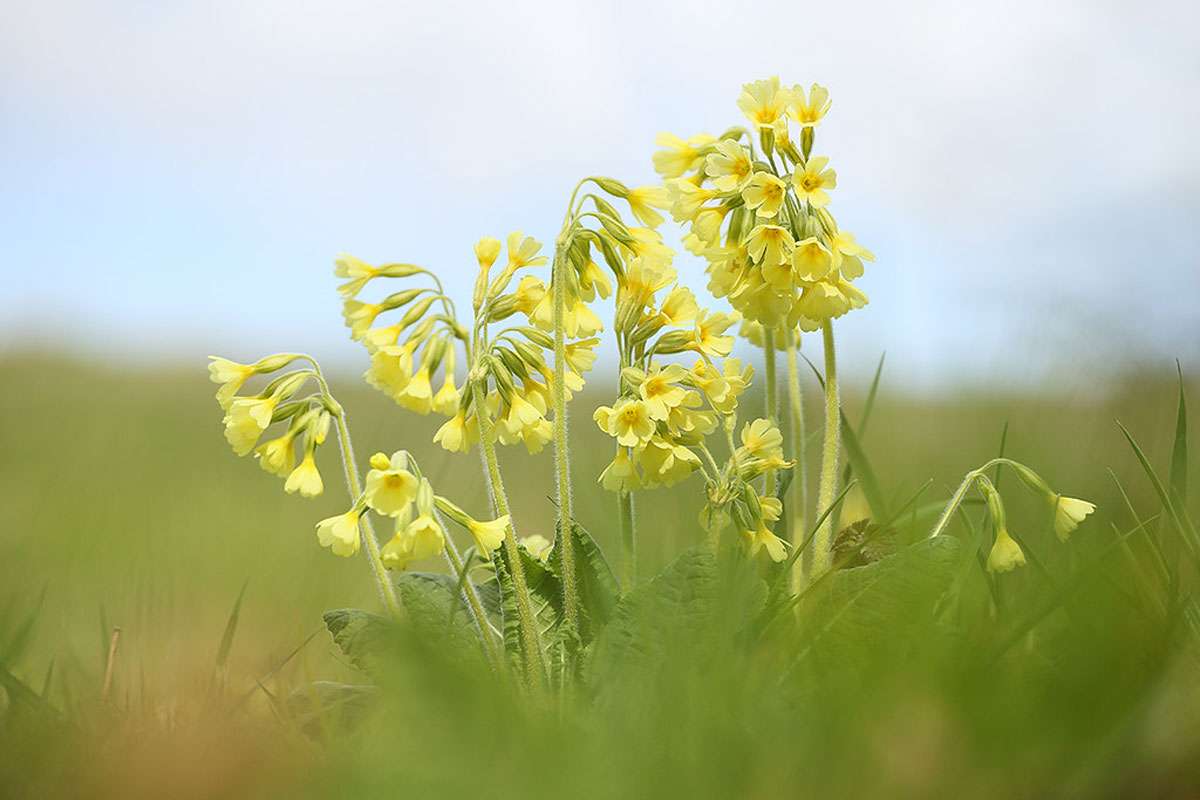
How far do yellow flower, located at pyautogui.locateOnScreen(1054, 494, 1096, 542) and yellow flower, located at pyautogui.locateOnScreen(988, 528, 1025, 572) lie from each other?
0.35 feet

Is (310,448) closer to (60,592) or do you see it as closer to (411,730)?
(411,730)

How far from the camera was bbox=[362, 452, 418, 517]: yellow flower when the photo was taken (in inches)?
75.4

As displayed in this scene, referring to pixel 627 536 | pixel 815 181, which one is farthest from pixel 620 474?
pixel 815 181

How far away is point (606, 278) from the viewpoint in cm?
226

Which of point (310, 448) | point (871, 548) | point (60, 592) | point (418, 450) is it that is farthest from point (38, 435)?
point (871, 548)

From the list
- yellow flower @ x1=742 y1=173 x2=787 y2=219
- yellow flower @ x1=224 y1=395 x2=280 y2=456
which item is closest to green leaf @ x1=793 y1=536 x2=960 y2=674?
yellow flower @ x1=742 y1=173 x2=787 y2=219

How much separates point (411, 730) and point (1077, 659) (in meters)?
0.75

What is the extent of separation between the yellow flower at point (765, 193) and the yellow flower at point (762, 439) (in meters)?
0.40

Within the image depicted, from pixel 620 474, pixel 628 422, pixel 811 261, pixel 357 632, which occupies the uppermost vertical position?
pixel 811 261

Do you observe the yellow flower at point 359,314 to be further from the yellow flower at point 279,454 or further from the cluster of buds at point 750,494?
the cluster of buds at point 750,494

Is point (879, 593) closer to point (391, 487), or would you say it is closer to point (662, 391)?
point (662, 391)

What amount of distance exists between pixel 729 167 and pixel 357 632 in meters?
1.12

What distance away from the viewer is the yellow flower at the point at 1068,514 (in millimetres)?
2165

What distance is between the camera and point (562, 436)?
209 cm
